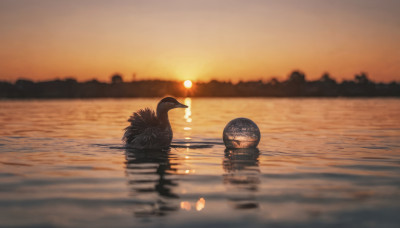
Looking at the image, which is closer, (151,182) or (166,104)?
(151,182)

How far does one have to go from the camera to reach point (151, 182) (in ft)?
31.6

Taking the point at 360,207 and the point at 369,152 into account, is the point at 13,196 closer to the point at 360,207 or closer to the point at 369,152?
the point at 360,207

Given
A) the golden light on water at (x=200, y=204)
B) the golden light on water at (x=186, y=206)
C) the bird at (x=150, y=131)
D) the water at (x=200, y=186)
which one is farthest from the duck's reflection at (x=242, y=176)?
the bird at (x=150, y=131)

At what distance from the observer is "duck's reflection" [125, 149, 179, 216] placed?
7.38 m

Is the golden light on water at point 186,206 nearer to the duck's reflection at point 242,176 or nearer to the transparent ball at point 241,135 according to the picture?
the duck's reflection at point 242,176

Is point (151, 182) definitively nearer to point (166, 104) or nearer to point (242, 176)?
point (242, 176)

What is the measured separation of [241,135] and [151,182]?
6.34 m

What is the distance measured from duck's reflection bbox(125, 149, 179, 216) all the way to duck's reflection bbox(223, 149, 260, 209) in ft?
3.67

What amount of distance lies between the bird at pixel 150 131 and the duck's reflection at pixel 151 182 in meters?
0.81

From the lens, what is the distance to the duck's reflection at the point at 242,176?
7867mm

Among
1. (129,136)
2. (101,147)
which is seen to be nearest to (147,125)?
(129,136)

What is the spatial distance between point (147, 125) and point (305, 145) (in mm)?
6003

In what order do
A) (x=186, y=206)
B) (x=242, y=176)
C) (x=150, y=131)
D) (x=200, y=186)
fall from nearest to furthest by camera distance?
1. (x=186, y=206)
2. (x=200, y=186)
3. (x=242, y=176)
4. (x=150, y=131)

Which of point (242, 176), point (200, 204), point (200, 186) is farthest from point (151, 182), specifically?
point (200, 204)
